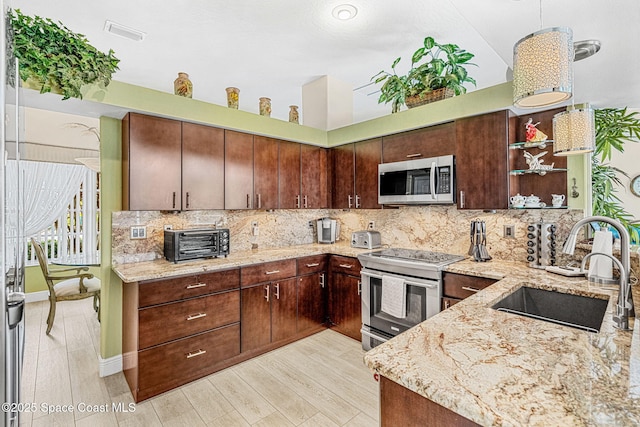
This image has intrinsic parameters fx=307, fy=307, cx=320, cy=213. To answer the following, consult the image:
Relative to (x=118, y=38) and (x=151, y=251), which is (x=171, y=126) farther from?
(x=151, y=251)

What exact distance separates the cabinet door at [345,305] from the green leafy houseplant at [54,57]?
2.77m

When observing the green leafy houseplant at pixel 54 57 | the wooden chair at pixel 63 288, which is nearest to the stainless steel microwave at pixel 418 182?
the green leafy houseplant at pixel 54 57

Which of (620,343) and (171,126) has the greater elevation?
(171,126)

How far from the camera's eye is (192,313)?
2551 millimetres

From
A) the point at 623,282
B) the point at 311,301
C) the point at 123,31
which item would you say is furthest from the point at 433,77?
the point at 123,31

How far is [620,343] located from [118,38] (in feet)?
13.2

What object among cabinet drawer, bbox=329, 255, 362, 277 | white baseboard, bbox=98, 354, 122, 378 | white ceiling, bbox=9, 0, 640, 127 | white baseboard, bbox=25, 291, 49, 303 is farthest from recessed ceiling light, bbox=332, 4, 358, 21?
white baseboard, bbox=25, 291, 49, 303

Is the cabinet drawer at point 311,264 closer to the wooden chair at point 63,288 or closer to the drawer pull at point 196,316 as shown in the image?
the drawer pull at point 196,316

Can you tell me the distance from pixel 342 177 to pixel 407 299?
176 cm

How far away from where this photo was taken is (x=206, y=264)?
269cm

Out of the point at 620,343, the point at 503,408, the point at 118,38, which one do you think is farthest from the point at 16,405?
the point at 118,38

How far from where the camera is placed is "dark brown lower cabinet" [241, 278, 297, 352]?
2898 millimetres

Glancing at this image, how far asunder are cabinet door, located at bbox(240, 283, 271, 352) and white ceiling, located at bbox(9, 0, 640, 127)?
2035 mm

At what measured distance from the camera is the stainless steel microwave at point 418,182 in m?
2.94
